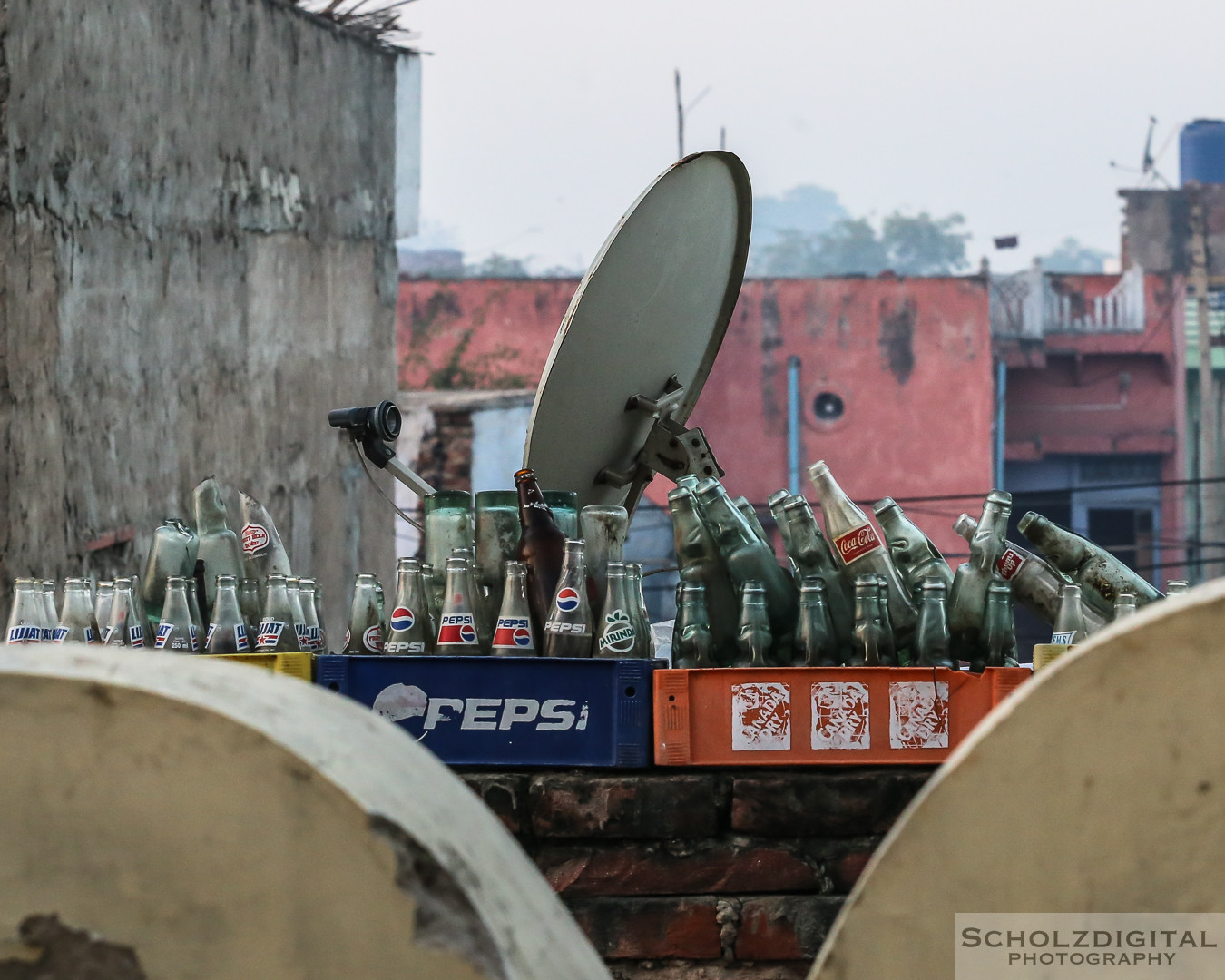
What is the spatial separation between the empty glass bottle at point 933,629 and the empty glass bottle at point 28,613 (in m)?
1.76

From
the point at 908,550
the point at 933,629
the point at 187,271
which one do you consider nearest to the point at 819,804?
the point at 933,629

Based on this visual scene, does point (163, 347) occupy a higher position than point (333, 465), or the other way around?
point (163, 347)

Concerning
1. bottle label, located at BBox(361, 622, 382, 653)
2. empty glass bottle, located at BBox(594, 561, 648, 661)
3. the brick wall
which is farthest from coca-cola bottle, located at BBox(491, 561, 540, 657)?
bottle label, located at BBox(361, 622, 382, 653)

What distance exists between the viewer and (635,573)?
108 inches

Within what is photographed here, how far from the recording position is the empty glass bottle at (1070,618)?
264cm

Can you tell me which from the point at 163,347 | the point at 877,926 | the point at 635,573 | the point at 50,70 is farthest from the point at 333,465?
the point at 877,926

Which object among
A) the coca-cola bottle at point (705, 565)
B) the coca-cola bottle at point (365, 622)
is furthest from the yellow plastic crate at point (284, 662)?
the coca-cola bottle at point (705, 565)

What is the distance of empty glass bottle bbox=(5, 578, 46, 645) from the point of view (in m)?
2.82

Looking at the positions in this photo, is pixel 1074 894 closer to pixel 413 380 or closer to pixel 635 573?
pixel 635 573

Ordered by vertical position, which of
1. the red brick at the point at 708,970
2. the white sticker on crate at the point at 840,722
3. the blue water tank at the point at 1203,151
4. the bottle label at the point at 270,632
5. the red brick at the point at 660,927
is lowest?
the red brick at the point at 708,970

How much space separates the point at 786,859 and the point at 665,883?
0.74 ft

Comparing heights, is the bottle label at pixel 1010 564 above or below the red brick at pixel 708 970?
above

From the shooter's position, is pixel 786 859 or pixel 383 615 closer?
pixel 786 859

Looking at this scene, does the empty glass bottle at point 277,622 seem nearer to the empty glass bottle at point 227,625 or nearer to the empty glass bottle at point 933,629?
the empty glass bottle at point 227,625
